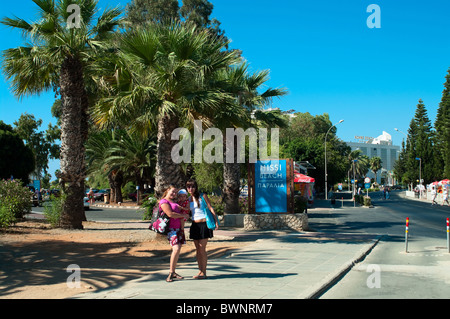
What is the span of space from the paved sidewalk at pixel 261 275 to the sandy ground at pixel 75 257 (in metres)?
0.65

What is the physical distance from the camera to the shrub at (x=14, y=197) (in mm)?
15144

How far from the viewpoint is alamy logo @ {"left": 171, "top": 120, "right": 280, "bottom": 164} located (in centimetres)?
1581

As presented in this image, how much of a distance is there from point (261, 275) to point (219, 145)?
708 inches

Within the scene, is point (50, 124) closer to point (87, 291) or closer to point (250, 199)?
point (250, 199)

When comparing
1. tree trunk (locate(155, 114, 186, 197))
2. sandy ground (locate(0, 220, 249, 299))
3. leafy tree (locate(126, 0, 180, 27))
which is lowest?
sandy ground (locate(0, 220, 249, 299))

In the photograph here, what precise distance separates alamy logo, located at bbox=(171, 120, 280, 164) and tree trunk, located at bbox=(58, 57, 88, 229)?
3.90m

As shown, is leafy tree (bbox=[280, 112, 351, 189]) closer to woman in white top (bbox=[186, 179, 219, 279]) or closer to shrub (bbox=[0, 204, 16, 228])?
shrub (bbox=[0, 204, 16, 228])

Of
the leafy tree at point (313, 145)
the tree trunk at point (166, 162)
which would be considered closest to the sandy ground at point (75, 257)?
the tree trunk at point (166, 162)

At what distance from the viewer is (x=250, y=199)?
19.2m

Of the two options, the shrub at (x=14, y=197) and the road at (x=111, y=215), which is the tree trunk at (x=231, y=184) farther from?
the shrub at (x=14, y=197)

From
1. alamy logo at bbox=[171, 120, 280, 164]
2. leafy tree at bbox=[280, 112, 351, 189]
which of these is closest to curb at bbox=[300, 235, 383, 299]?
alamy logo at bbox=[171, 120, 280, 164]

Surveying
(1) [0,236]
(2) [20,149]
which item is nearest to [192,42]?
(1) [0,236]

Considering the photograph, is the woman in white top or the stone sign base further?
the stone sign base
